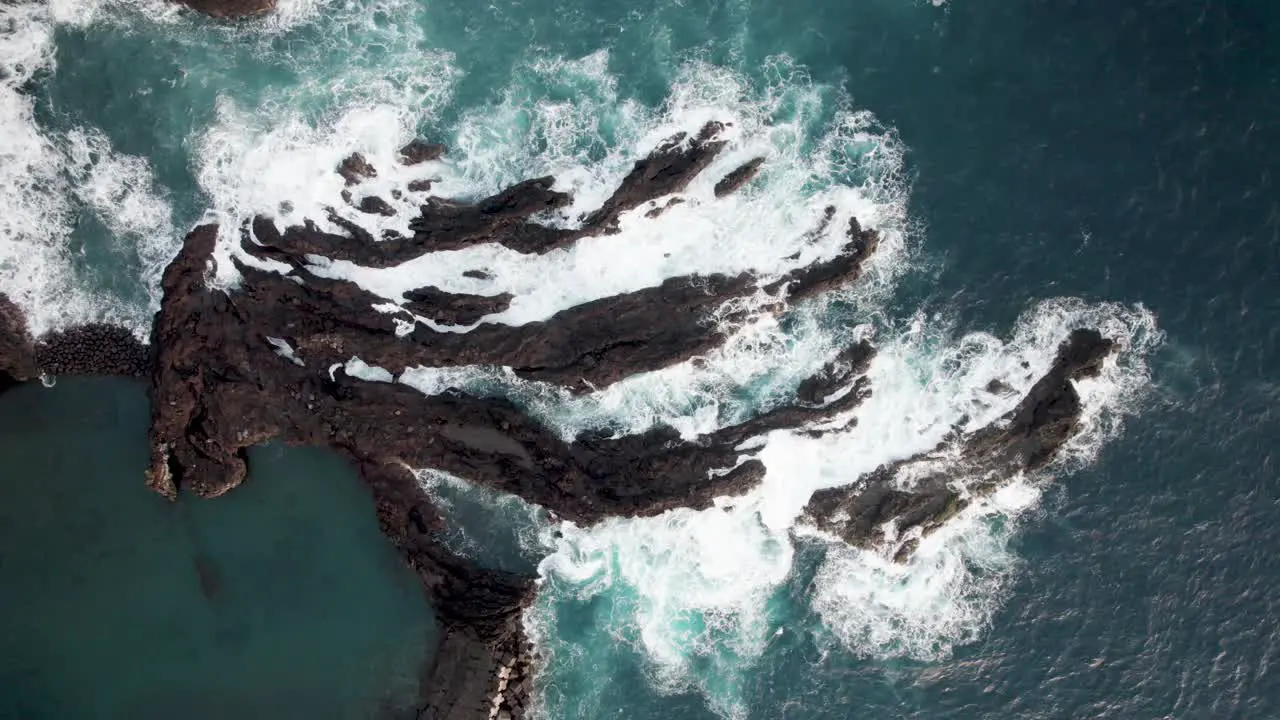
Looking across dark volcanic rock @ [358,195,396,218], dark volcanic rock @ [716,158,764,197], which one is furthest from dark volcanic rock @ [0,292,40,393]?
dark volcanic rock @ [716,158,764,197]

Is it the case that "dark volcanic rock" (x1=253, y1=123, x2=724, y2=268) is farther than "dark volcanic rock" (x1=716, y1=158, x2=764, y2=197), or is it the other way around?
"dark volcanic rock" (x1=716, y1=158, x2=764, y2=197)

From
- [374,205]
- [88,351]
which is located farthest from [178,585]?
[374,205]

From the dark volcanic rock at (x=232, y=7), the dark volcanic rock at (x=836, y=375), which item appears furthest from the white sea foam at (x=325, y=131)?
the dark volcanic rock at (x=836, y=375)

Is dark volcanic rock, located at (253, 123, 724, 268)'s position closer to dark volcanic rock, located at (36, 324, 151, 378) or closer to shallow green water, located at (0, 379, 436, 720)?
dark volcanic rock, located at (36, 324, 151, 378)

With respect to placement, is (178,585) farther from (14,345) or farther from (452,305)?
(452,305)

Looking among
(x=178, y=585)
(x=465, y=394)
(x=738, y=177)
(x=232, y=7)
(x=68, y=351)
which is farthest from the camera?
(x=178, y=585)

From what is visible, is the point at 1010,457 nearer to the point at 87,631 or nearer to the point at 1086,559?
the point at 1086,559

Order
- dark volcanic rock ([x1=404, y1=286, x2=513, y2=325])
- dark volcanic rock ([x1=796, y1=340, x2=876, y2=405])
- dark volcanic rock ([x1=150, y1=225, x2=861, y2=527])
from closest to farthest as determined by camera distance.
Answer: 1. dark volcanic rock ([x1=150, y1=225, x2=861, y2=527])
2. dark volcanic rock ([x1=404, y1=286, x2=513, y2=325])
3. dark volcanic rock ([x1=796, y1=340, x2=876, y2=405])

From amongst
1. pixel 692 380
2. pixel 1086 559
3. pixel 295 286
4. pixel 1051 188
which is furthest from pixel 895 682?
pixel 295 286
